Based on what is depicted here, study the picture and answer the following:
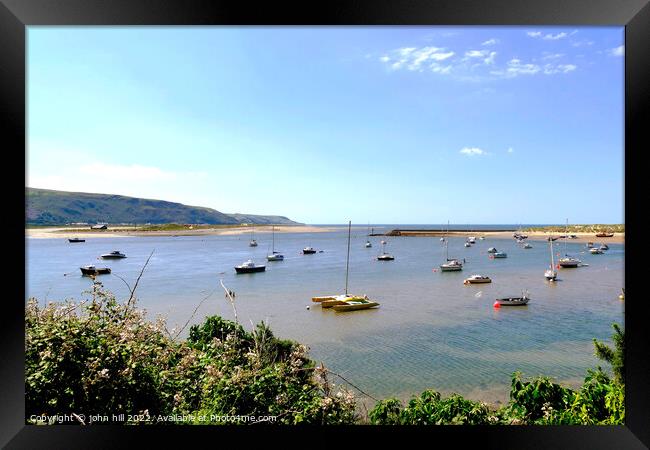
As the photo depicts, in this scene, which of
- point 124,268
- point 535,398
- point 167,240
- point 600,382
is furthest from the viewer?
point 167,240

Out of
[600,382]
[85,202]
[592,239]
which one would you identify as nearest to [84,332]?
[600,382]

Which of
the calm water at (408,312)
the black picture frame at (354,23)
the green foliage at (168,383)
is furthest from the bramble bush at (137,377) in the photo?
the calm water at (408,312)

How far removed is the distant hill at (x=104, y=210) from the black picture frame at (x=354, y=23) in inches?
770

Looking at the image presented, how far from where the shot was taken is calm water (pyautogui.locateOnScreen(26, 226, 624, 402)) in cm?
643

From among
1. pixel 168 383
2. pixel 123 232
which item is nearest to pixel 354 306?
pixel 168 383

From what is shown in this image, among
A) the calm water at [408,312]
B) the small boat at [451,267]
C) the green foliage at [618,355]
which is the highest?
the green foliage at [618,355]

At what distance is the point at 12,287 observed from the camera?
149 centimetres

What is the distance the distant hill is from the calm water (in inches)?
95.5

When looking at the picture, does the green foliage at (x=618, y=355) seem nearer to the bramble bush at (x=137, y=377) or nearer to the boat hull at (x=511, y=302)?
the bramble bush at (x=137, y=377)

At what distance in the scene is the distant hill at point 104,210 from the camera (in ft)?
64.6

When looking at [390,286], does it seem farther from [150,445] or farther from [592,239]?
[592,239]

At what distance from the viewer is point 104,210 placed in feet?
79.4

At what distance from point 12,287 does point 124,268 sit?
18636mm

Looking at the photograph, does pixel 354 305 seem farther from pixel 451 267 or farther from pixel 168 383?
pixel 451 267
